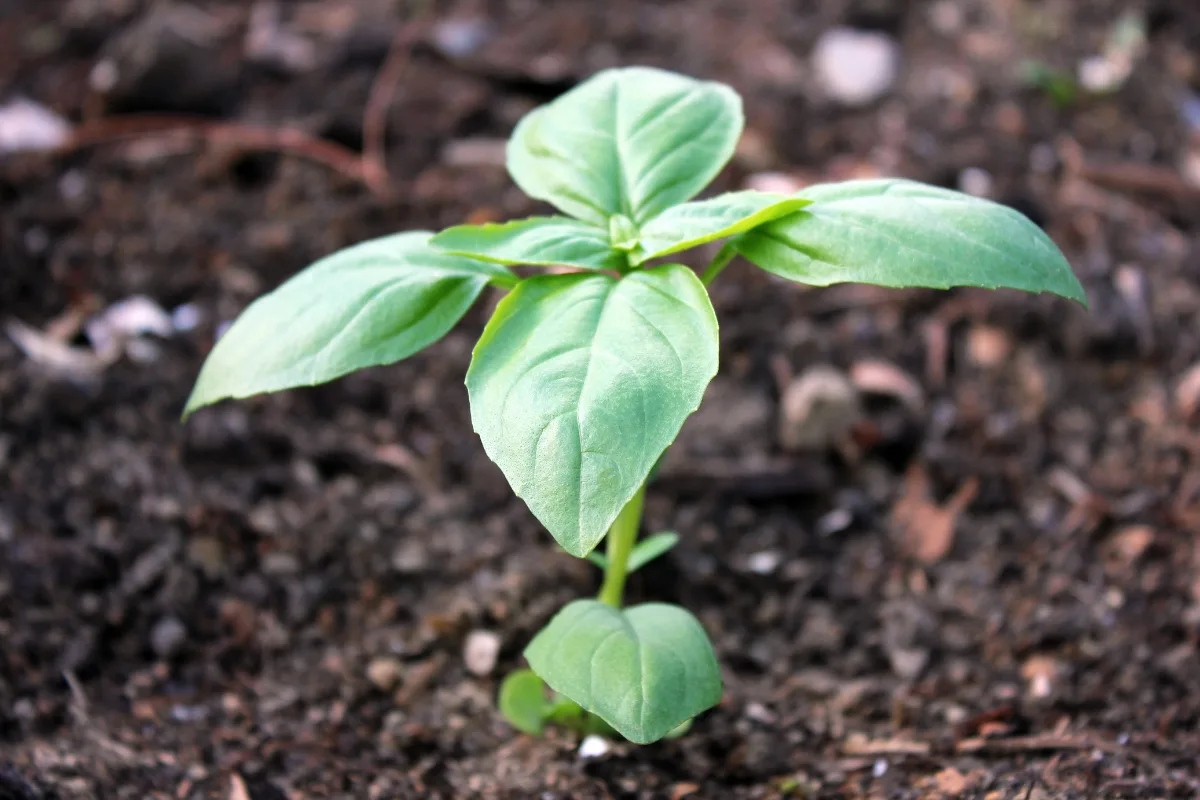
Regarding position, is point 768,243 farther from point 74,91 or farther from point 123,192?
point 74,91

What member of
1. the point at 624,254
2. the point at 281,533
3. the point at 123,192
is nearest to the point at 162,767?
the point at 281,533

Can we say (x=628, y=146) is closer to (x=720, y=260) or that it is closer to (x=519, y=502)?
(x=720, y=260)

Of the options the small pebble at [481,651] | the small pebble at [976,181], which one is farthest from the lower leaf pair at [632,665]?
the small pebble at [976,181]

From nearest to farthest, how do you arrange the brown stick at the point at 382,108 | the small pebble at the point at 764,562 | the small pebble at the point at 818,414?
the small pebble at the point at 764,562
the small pebble at the point at 818,414
the brown stick at the point at 382,108

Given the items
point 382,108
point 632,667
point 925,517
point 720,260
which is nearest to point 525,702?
point 632,667

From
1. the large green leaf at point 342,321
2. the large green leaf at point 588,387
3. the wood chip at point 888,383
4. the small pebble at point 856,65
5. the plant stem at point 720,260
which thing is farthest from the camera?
the small pebble at point 856,65

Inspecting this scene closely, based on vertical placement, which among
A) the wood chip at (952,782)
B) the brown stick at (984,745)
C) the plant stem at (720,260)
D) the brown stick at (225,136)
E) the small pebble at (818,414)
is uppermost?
the brown stick at (225,136)

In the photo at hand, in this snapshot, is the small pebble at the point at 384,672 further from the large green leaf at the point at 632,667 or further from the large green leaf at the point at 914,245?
the large green leaf at the point at 914,245
